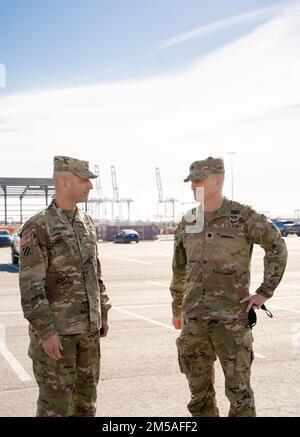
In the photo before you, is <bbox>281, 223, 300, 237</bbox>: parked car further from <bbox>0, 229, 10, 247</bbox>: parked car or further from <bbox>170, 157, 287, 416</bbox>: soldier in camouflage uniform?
<bbox>170, 157, 287, 416</bbox>: soldier in camouflage uniform

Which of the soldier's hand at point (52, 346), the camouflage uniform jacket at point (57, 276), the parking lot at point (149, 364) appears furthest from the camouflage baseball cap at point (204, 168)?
the parking lot at point (149, 364)

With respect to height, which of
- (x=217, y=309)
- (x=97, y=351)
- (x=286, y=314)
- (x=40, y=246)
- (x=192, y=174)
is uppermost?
(x=192, y=174)

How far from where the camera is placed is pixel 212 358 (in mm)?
4250

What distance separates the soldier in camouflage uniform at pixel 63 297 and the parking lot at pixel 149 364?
1388mm

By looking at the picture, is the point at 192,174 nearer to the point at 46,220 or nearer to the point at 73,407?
the point at 46,220

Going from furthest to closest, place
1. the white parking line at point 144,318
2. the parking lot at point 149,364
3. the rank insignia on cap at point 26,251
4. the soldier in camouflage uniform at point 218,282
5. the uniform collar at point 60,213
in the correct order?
1. the white parking line at point 144,318
2. the parking lot at point 149,364
3. the soldier in camouflage uniform at point 218,282
4. the uniform collar at point 60,213
5. the rank insignia on cap at point 26,251

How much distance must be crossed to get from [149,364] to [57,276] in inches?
130

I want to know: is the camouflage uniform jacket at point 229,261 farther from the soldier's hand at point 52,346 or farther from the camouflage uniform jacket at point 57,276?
the soldier's hand at point 52,346

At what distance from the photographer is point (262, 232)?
4238mm

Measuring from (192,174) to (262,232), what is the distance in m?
0.67

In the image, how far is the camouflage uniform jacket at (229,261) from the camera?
4238mm

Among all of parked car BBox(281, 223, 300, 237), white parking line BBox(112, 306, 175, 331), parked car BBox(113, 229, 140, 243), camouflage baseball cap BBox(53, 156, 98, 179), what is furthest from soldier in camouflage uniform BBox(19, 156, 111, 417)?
parked car BBox(281, 223, 300, 237)

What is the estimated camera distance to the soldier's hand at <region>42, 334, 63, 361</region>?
378cm
